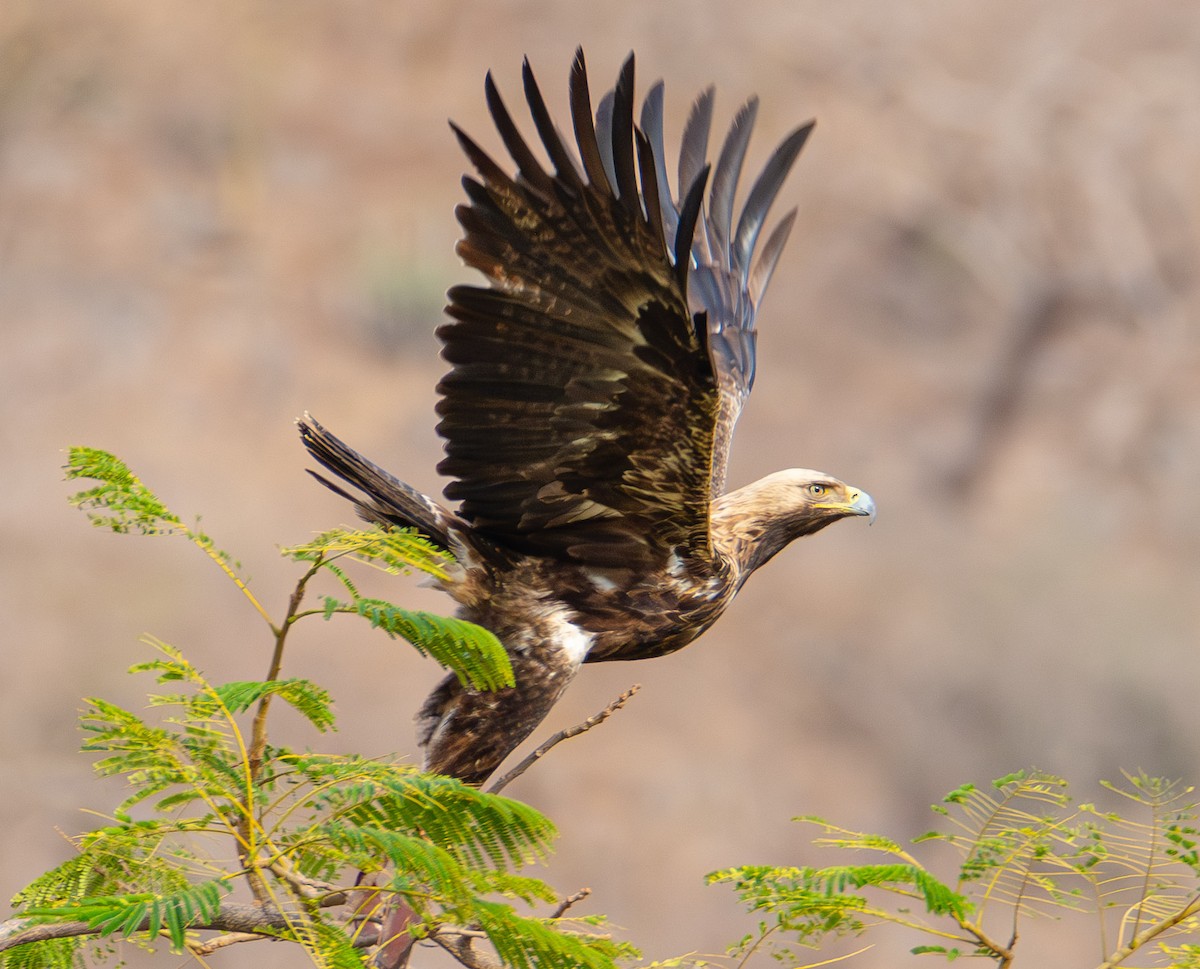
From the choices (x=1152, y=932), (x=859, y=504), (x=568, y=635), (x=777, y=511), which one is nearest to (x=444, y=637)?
(x=1152, y=932)

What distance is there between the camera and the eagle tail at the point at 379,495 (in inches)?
151

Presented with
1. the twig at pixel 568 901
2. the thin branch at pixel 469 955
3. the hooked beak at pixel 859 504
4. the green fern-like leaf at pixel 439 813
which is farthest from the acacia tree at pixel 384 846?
the hooked beak at pixel 859 504

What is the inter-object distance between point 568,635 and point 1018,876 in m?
1.72

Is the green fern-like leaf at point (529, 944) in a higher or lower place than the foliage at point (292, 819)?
lower

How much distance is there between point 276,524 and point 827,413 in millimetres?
5615

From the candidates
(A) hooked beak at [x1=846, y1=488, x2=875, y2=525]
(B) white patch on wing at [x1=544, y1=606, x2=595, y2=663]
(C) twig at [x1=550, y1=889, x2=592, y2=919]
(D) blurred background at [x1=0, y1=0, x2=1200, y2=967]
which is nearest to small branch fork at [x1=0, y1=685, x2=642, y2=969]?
(C) twig at [x1=550, y1=889, x2=592, y2=919]

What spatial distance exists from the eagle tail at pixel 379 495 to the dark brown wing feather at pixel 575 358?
82mm

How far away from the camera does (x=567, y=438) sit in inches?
155

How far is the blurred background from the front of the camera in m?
13.9

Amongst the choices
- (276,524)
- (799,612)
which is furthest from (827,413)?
(276,524)

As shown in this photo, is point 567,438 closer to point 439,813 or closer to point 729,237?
point 439,813

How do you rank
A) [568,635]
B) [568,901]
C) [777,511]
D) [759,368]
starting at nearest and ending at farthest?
[568,901] → [568,635] → [777,511] → [759,368]

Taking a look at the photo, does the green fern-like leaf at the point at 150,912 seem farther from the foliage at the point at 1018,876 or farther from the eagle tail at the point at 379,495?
the eagle tail at the point at 379,495

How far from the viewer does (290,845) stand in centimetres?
251
